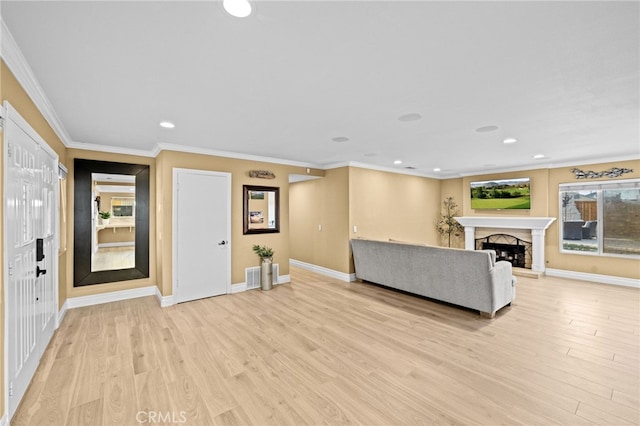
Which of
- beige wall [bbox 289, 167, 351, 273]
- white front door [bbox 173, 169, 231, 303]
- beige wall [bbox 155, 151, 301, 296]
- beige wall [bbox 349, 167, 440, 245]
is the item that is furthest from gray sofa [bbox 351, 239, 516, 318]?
white front door [bbox 173, 169, 231, 303]

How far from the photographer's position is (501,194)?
721 centimetres

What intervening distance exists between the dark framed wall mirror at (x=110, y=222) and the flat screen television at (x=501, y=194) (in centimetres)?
782

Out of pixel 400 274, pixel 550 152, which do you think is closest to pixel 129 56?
pixel 400 274

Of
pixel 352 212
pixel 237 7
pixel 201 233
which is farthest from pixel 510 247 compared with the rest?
pixel 237 7

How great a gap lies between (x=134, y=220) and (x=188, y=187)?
1.16 meters

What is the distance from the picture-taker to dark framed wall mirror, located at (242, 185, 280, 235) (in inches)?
210

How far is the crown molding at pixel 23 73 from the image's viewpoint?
1775 mm

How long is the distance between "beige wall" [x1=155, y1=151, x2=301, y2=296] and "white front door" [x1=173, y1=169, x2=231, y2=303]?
10 cm

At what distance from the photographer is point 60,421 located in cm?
198

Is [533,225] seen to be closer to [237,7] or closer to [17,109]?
[237,7]

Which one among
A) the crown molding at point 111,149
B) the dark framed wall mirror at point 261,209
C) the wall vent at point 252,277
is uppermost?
the crown molding at point 111,149

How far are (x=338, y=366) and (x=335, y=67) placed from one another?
2.64 m

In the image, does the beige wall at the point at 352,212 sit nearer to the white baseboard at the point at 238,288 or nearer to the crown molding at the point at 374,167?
the crown molding at the point at 374,167

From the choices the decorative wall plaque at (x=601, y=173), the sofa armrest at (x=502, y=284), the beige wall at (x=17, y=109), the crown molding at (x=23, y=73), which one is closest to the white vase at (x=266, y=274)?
the beige wall at (x=17, y=109)
